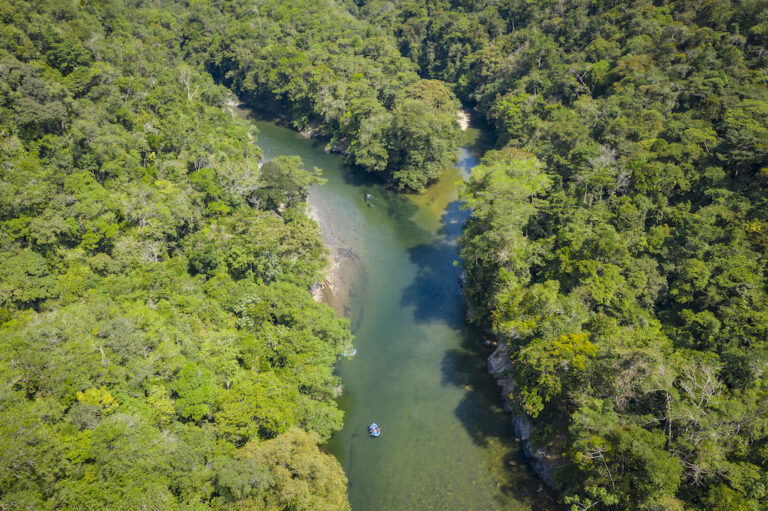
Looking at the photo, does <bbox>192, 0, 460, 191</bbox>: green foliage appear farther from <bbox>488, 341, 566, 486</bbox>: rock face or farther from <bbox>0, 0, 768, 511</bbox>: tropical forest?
<bbox>488, 341, 566, 486</bbox>: rock face

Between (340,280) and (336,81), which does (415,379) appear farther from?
(336,81)

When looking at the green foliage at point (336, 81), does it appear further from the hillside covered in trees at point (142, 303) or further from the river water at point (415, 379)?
the hillside covered in trees at point (142, 303)

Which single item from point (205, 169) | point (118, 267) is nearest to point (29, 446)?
point (118, 267)

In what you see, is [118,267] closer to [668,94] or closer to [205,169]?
[205,169]

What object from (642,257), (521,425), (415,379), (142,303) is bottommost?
(142,303)

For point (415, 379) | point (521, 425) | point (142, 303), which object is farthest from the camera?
point (415, 379)

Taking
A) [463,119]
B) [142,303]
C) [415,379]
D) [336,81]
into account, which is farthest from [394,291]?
[463,119]
